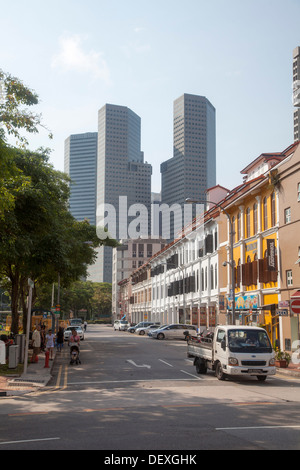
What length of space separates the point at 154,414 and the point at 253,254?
26.8 m

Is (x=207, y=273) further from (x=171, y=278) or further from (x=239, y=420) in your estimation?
(x=239, y=420)

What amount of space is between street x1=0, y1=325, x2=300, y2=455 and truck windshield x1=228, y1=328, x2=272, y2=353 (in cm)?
121

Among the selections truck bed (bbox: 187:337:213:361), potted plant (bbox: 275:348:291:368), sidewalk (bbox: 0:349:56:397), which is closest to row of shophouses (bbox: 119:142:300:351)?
potted plant (bbox: 275:348:291:368)

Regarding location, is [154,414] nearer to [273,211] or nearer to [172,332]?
[273,211]

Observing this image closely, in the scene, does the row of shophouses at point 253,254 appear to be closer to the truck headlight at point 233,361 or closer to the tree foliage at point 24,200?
the truck headlight at point 233,361

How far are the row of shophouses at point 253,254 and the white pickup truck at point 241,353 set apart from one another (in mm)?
3051

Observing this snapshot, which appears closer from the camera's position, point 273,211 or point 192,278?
point 273,211

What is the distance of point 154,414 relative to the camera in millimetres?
10969

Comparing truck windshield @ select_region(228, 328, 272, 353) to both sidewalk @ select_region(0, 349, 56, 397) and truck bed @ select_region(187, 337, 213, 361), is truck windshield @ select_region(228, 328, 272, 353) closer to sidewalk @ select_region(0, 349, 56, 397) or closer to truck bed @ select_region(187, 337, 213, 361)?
truck bed @ select_region(187, 337, 213, 361)

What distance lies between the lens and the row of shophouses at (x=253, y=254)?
30.2 m

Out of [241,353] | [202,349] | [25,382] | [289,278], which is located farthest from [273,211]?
[25,382]
